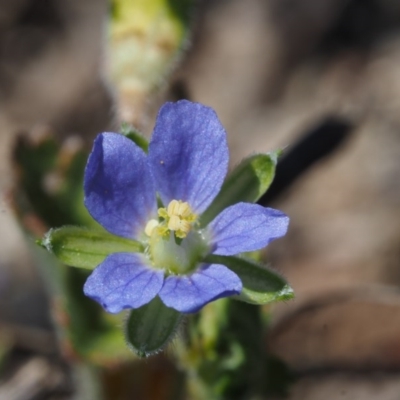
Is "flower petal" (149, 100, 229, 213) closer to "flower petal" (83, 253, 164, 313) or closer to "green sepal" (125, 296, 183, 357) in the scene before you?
"flower petal" (83, 253, 164, 313)

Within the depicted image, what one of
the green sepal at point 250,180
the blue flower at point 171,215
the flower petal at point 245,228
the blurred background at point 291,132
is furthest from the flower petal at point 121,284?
the blurred background at point 291,132

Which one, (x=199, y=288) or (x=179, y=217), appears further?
(x=179, y=217)

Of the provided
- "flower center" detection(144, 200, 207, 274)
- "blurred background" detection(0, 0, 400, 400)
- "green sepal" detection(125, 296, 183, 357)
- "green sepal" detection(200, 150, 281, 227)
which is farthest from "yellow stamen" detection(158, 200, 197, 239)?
"blurred background" detection(0, 0, 400, 400)

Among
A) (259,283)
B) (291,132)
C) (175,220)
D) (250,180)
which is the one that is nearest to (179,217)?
(175,220)

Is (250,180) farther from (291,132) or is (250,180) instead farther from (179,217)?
(291,132)

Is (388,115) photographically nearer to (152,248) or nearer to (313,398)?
(313,398)

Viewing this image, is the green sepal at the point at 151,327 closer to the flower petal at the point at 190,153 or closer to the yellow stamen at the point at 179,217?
the yellow stamen at the point at 179,217
